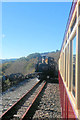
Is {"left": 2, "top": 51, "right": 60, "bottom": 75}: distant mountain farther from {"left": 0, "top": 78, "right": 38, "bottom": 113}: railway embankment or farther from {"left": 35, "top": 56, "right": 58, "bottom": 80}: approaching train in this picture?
{"left": 0, "top": 78, "right": 38, "bottom": 113}: railway embankment

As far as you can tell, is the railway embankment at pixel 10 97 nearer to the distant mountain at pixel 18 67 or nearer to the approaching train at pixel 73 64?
the approaching train at pixel 73 64

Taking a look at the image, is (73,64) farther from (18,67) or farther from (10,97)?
(18,67)

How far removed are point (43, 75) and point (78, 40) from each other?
45.6ft

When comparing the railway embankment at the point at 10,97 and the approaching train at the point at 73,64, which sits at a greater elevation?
Result: the approaching train at the point at 73,64

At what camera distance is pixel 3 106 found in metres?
6.10

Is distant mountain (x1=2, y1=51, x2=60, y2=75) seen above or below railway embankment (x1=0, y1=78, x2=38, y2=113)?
above

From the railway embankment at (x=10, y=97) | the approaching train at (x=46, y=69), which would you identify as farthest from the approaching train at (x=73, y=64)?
the approaching train at (x=46, y=69)

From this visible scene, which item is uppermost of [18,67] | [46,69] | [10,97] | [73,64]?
[73,64]

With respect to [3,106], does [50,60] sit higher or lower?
higher

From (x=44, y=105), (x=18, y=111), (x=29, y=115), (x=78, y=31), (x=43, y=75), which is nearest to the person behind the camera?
(x=78, y=31)

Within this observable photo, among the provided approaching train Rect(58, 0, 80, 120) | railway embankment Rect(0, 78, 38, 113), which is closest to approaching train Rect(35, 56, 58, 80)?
railway embankment Rect(0, 78, 38, 113)

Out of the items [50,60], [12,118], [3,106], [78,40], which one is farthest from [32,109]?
[50,60]

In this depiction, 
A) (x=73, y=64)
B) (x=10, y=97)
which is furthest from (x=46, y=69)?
(x=73, y=64)

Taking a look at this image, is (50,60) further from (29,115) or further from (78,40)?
(78,40)
